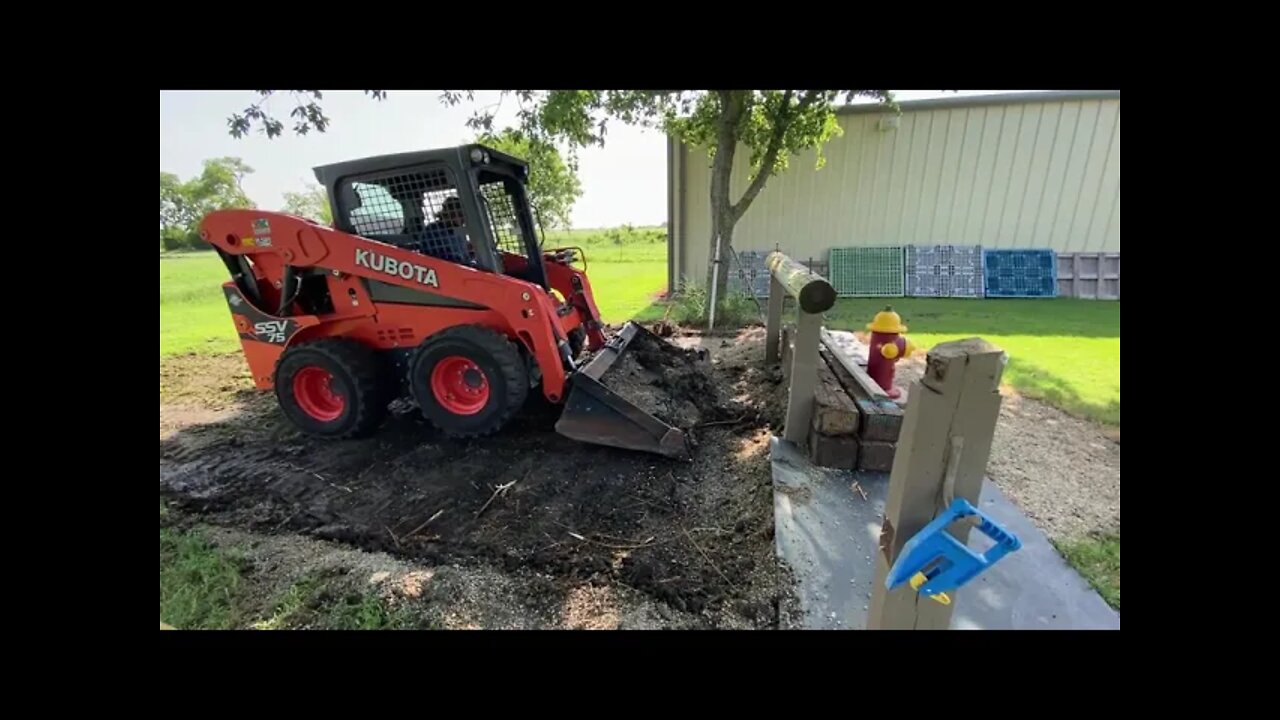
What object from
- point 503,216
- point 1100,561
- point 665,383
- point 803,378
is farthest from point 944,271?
point 503,216

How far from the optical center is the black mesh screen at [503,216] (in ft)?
15.1

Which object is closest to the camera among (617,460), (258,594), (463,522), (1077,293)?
(258,594)

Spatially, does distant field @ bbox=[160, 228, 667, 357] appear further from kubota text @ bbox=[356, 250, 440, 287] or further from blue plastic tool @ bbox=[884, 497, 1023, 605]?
blue plastic tool @ bbox=[884, 497, 1023, 605]

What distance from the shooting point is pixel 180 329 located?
9.08 metres

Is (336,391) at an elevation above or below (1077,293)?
below

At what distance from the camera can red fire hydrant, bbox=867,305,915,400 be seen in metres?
3.57

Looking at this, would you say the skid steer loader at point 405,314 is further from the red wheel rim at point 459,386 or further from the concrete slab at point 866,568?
the concrete slab at point 866,568

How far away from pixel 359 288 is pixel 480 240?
1024 millimetres

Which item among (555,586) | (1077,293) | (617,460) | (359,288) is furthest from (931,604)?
(1077,293)

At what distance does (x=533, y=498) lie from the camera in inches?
128

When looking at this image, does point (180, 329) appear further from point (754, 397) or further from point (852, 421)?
point (852, 421)

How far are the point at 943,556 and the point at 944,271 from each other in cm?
1204

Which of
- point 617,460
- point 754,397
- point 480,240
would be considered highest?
point 480,240

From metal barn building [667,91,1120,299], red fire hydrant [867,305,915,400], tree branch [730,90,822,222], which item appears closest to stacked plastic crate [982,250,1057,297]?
metal barn building [667,91,1120,299]
